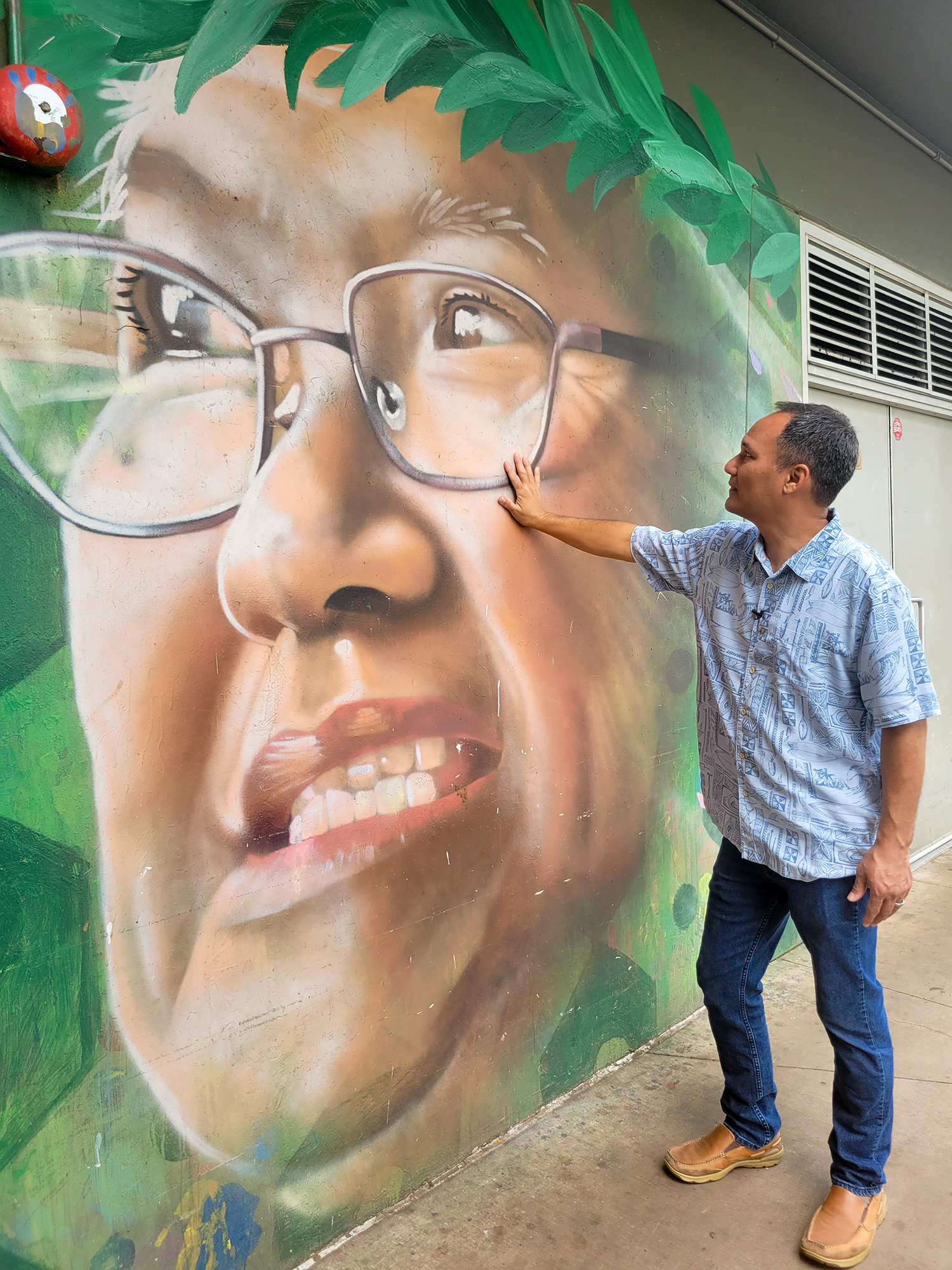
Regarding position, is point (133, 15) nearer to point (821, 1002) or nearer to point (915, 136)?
point (821, 1002)

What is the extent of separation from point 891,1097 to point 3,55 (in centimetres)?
268

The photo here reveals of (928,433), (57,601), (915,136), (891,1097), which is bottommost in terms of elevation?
(891,1097)

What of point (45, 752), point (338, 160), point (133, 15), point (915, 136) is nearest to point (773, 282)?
point (915, 136)

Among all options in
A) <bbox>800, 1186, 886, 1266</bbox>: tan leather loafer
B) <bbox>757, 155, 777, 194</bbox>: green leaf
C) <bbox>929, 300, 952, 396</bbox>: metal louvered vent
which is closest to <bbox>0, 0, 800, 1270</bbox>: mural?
<bbox>757, 155, 777, 194</bbox>: green leaf

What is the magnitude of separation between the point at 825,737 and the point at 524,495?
959 mm

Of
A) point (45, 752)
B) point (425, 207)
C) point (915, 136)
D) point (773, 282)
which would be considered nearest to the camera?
point (45, 752)

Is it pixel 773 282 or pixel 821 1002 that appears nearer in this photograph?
pixel 821 1002

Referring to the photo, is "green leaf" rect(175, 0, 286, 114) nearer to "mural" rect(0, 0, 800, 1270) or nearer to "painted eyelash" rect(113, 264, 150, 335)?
"mural" rect(0, 0, 800, 1270)

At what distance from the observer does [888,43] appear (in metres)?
3.55

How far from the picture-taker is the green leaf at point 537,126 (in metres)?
2.38

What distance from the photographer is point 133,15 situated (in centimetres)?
162

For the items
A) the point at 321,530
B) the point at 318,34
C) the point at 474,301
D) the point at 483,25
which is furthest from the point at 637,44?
the point at 321,530

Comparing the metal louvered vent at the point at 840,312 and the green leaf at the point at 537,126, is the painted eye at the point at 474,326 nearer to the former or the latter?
the green leaf at the point at 537,126

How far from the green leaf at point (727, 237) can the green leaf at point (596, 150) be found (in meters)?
0.49
